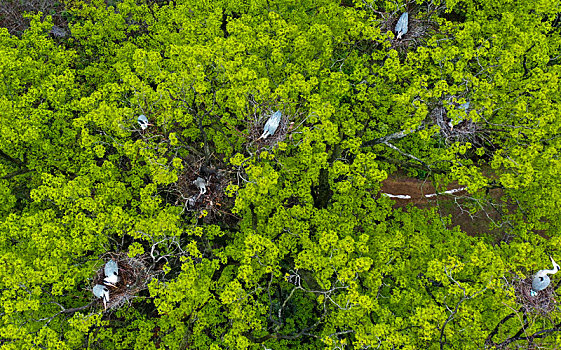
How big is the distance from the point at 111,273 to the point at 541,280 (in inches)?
559

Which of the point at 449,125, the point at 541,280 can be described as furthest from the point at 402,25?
the point at 541,280

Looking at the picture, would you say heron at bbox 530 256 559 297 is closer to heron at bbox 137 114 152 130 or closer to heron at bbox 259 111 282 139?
heron at bbox 259 111 282 139

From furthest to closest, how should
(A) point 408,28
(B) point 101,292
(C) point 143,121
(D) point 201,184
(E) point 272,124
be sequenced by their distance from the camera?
(A) point 408,28 < (D) point 201,184 < (C) point 143,121 < (E) point 272,124 < (B) point 101,292

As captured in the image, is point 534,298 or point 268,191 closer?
point 534,298

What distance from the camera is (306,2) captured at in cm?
1825

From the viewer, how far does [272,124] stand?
13.0m

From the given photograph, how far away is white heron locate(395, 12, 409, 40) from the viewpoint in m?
15.7

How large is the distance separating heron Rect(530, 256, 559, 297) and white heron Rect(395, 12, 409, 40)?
10.7 meters

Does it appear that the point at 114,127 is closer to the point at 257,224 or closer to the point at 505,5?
the point at 257,224

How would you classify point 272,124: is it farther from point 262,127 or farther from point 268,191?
point 268,191

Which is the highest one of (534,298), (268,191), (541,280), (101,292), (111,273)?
(268,191)

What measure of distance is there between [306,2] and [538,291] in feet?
52.6

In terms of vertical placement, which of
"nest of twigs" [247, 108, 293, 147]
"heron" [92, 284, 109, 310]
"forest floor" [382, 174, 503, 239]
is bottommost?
"forest floor" [382, 174, 503, 239]

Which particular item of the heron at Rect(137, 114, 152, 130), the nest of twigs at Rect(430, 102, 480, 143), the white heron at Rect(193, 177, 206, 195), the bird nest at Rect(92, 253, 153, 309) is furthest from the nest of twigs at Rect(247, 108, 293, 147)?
the nest of twigs at Rect(430, 102, 480, 143)
